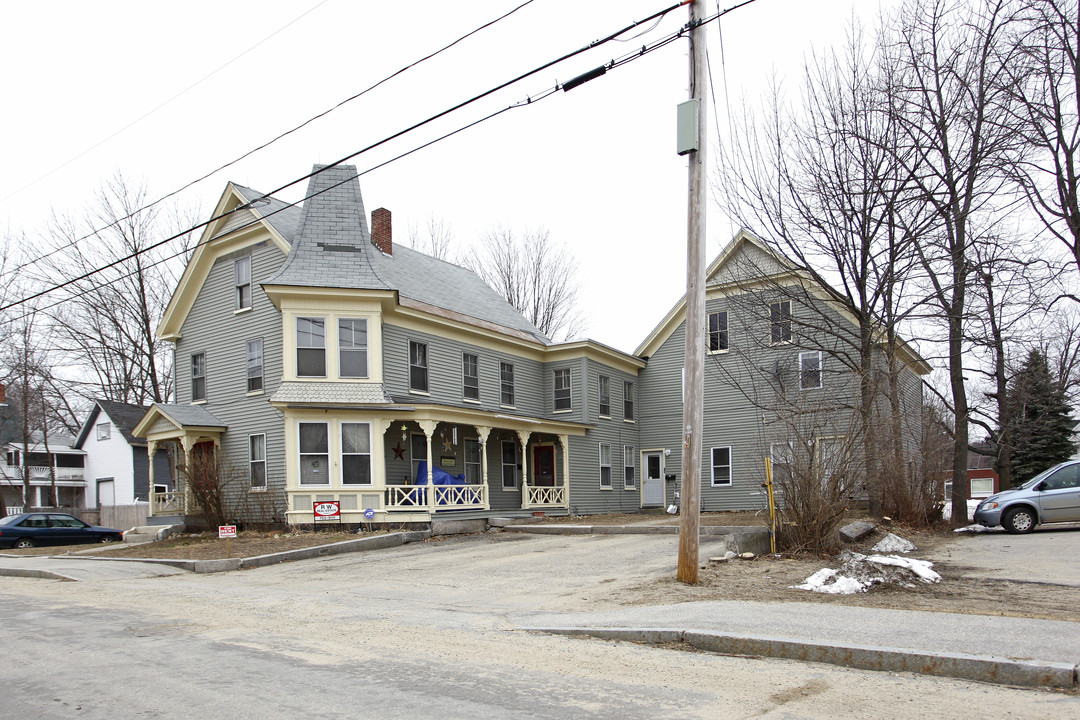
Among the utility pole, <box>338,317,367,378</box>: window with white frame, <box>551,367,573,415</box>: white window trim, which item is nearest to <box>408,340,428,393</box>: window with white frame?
<box>338,317,367,378</box>: window with white frame

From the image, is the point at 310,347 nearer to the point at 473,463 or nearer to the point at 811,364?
the point at 473,463

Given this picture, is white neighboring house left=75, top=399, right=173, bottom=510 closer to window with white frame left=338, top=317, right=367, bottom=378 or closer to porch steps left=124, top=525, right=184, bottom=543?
porch steps left=124, top=525, right=184, bottom=543

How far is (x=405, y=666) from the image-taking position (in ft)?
21.5

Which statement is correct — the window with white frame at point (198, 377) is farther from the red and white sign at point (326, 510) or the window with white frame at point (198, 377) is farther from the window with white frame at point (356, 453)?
the red and white sign at point (326, 510)

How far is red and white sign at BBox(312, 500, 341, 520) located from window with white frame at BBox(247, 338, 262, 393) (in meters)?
4.51

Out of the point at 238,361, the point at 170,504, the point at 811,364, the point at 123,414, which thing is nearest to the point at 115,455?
the point at 123,414

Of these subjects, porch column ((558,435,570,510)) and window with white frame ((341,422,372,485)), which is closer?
window with white frame ((341,422,372,485))

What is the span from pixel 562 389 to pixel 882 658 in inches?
901

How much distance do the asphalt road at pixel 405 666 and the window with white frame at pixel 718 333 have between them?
17.8 meters

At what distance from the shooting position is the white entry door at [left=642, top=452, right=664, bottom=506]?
3062cm

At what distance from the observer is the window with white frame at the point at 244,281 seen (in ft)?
77.3

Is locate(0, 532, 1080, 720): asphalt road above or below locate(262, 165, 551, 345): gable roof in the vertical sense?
below

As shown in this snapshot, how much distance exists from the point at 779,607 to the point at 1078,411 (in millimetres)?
37570

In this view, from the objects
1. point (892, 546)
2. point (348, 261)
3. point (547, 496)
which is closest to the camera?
point (892, 546)
